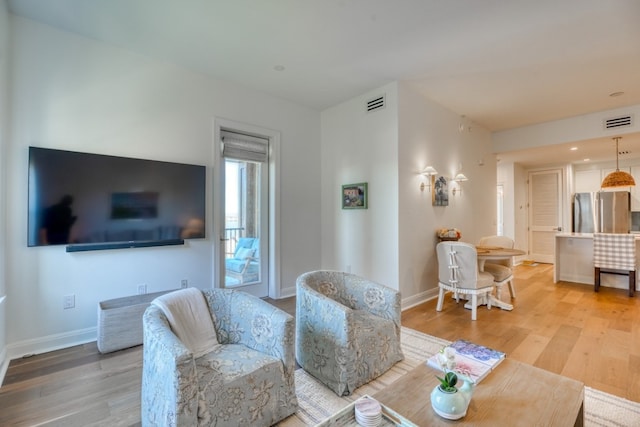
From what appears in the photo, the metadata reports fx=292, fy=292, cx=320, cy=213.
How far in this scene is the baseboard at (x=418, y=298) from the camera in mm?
3881

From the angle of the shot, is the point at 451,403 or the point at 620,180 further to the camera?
the point at 620,180

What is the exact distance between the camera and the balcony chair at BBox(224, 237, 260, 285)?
4023 millimetres

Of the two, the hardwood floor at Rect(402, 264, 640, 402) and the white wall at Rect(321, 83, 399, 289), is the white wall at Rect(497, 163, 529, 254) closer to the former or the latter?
the hardwood floor at Rect(402, 264, 640, 402)

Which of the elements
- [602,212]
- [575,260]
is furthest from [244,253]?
[602,212]

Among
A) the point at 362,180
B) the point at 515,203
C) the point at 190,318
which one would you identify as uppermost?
the point at 362,180

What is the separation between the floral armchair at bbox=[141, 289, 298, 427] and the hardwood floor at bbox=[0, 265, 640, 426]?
2.08ft

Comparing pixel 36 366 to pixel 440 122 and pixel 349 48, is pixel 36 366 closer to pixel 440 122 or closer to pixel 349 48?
pixel 349 48

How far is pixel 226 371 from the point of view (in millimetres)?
1599

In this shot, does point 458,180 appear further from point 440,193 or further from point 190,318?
point 190,318

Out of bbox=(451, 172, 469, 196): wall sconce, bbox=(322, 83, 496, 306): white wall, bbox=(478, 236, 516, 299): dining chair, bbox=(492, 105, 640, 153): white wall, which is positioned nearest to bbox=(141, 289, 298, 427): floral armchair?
bbox=(322, 83, 496, 306): white wall

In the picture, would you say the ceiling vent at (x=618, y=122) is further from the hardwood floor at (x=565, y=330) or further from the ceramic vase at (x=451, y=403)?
the ceramic vase at (x=451, y=403)

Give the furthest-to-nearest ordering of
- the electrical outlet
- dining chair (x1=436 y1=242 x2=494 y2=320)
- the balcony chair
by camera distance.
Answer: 1. the balcony chair
2. dining chair (x1=436 y1=242 x2=494 y2=320)
3. the electrical outlet

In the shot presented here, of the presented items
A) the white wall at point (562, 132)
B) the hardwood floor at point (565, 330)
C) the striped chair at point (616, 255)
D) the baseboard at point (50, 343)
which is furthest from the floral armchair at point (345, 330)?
the white wall at point (562, 132)

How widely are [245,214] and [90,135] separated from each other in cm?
192
